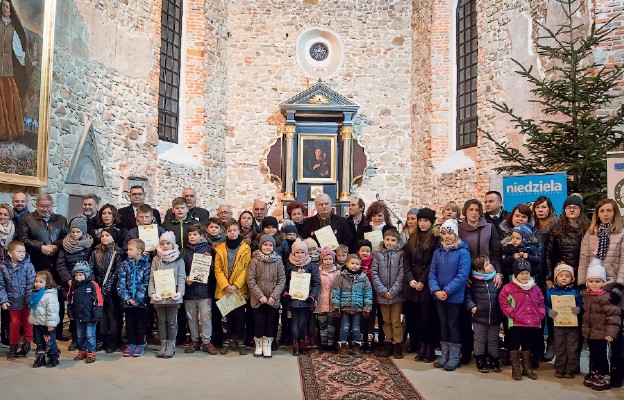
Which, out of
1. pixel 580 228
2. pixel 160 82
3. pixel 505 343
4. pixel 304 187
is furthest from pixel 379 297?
pixel 160 82

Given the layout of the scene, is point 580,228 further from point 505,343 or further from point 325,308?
point 325,308

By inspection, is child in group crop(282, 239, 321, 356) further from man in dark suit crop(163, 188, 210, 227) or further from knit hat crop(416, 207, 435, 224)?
man in dark suit crop(163, 188, 210, 227)

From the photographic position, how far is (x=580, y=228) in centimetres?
517

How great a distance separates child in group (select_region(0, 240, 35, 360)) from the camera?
5129 mm

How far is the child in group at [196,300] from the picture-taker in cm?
564

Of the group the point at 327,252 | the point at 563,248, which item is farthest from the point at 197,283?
the point at 563,248

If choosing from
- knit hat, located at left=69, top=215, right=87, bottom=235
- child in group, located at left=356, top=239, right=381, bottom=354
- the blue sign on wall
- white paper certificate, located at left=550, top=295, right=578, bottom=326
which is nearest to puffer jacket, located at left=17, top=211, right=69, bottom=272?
knit hat, located at left=69, top=215, right=87, bottom=235

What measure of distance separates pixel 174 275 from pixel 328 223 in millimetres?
1905

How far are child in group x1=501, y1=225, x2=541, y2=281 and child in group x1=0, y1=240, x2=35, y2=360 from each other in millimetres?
4585

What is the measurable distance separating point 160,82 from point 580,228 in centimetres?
919

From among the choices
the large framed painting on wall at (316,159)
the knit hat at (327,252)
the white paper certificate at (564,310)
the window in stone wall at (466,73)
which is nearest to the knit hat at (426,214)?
the knit hat at (327,252)

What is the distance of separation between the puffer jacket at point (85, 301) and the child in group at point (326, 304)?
7.17 ft

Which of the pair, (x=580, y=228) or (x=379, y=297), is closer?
(x=580, y=228)

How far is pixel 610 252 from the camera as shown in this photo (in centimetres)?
482
